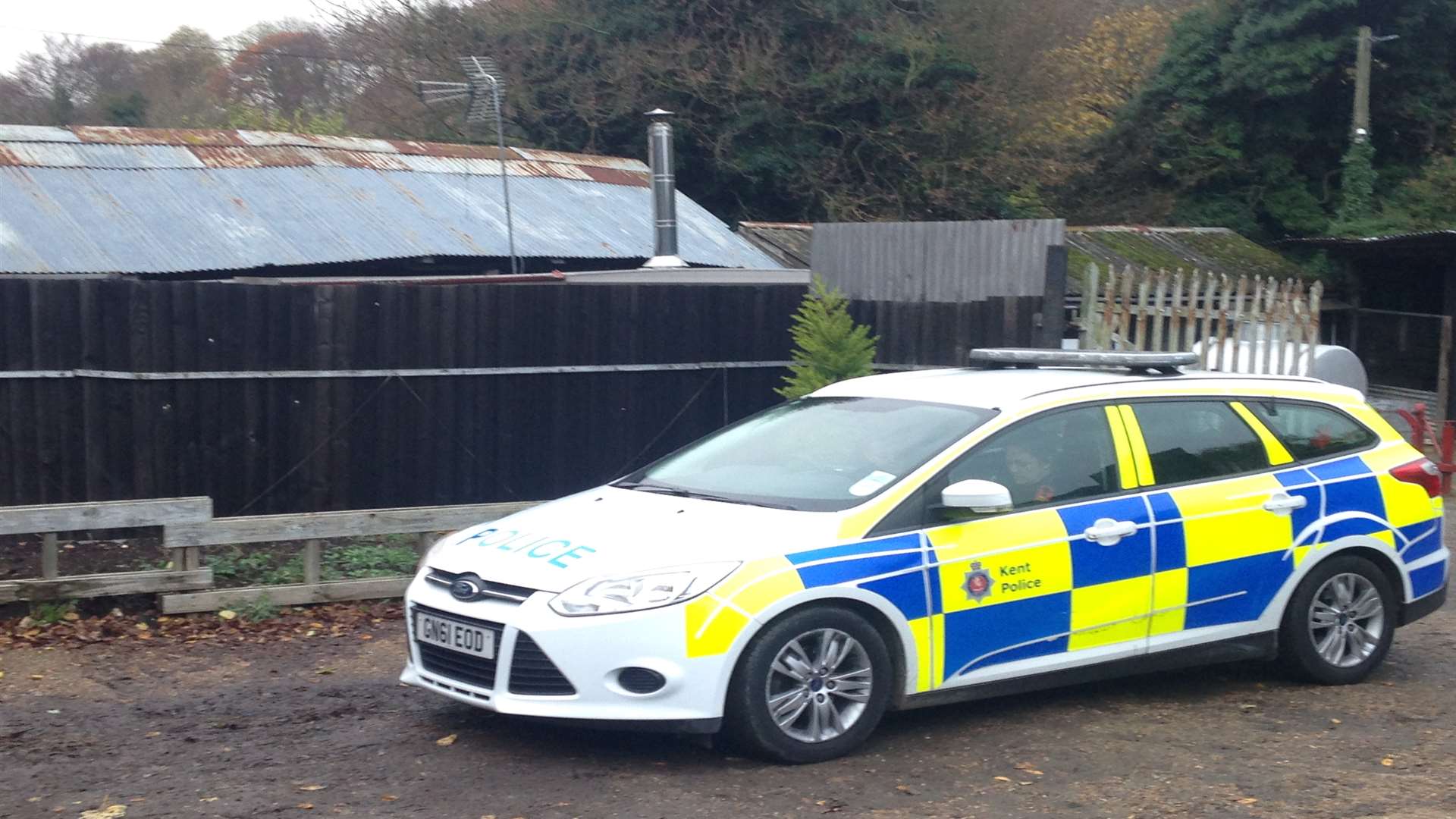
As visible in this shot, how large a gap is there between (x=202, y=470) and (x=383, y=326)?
162cm

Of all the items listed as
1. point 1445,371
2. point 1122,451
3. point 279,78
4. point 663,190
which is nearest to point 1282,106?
point 1445,371

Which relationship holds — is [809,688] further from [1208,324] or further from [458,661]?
[1208,324]

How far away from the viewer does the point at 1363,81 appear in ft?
82.3

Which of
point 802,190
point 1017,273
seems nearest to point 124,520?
point 1017,273

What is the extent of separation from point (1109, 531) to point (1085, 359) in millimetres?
1144

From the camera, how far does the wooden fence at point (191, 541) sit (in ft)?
25.1

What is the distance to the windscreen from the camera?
19.1ft

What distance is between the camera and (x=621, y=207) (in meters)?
20.7

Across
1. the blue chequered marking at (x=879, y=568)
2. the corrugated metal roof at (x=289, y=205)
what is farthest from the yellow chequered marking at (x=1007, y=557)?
the corrugated metal roof at (x=289, y=205)

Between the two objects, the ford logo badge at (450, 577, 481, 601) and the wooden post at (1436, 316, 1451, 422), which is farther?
the wooden post at (1436, 316, 1451, 422)

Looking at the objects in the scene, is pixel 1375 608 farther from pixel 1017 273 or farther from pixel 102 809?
pixel 102 809

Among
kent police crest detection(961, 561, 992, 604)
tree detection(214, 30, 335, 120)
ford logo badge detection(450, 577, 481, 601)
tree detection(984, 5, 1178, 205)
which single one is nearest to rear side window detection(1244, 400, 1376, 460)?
kent police crest detection(961, 561, 992, 604)

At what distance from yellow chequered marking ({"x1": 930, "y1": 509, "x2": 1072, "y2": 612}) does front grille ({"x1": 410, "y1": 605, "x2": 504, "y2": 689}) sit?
5.68 feet

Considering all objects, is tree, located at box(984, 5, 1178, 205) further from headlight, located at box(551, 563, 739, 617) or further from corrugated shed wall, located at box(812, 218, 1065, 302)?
headlight, located at box(551, 563, 739, 617)
